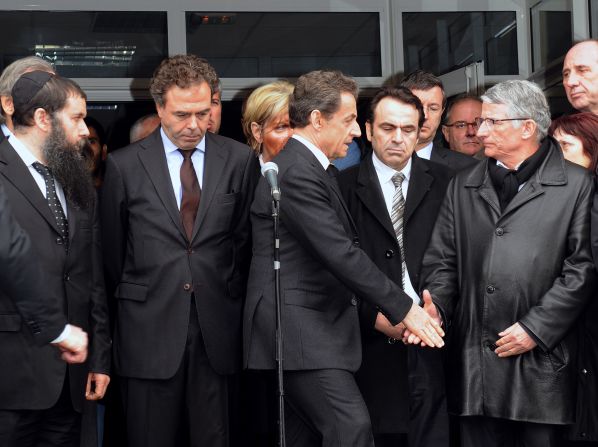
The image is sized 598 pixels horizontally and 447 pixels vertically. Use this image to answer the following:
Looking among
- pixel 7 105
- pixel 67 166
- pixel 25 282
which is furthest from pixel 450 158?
pixel 25 282

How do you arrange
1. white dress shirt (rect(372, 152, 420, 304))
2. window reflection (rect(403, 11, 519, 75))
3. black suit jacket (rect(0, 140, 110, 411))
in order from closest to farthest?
black suit jacket (rect(0, 140, 110, 411)) < white dress shirt (rect(372, 152, 420, 304)) < window reflection (rect(403, 11, 519, 75))

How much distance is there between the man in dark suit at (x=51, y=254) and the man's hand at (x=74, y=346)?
23 cm

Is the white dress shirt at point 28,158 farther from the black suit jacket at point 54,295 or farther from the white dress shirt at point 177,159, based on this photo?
the white dress shirt at point 177,159

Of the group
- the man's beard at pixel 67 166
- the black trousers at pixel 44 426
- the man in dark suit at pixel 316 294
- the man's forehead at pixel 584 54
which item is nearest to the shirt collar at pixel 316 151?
the man in dark suit at pixel 316 294

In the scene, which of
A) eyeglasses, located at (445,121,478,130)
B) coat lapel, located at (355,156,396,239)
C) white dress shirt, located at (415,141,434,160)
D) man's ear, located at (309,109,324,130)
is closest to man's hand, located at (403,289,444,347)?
coat lapel, located at (355,156,396,239)

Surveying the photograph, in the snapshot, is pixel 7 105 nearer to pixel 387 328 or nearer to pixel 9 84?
pixel 9 84

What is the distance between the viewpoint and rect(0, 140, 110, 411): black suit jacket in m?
4.32

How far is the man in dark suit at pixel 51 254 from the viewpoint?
14.2 feet

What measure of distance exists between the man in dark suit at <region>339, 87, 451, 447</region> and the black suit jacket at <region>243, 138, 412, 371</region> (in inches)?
19.7

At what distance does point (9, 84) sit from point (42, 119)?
1.43ft

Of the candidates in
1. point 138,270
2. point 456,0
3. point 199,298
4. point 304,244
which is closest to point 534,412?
point 304,244

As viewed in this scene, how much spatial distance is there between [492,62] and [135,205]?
470 cm

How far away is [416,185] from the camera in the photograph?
5391 mm

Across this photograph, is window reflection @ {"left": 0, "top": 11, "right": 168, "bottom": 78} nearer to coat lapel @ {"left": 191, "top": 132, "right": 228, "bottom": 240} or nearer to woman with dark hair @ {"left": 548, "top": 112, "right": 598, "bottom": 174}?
coat lapel @ {"left": 191, "top": 132, "right": 228, "bottom": 240}
